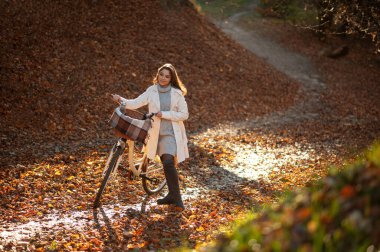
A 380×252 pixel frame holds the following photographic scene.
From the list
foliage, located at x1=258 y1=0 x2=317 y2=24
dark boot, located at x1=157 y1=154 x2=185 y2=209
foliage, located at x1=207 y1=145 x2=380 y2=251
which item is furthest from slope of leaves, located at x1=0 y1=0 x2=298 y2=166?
foliage, located at x1=258 y1=0 x2=317 y2=24

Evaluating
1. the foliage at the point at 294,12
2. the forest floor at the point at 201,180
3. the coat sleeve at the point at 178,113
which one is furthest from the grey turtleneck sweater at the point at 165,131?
the foliage at the point at 294,12

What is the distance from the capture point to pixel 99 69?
523 inches

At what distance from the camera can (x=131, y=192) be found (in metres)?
7.52

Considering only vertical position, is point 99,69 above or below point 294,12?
below

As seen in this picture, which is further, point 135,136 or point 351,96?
point 351,96

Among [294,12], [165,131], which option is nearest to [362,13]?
[165,131]

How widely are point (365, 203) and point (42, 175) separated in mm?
6162

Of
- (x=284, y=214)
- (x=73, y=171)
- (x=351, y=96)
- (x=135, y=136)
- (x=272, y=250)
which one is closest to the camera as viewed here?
(x=272, y=250)

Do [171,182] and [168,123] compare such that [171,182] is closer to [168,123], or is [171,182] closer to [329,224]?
[168,123]

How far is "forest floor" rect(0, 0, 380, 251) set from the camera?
5.78 metres

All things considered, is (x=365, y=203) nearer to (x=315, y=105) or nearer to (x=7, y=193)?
(x=7, y=193)

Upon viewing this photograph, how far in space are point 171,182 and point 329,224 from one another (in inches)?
159

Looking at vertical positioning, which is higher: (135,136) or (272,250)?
(272,250)

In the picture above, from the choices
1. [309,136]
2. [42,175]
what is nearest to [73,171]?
[42,175]
